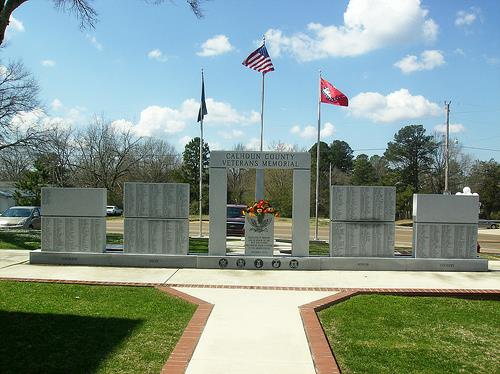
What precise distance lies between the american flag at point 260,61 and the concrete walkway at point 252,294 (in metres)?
8.32

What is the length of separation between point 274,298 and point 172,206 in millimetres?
4387

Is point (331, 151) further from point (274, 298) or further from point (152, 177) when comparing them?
point (274, 298)

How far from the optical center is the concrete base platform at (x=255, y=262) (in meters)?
11.6

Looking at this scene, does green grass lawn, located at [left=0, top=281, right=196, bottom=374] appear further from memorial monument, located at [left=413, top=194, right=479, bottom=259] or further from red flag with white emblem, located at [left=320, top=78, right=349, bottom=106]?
red flag with white emblem, located at [left=320, top=78, right=349, bottom=106]

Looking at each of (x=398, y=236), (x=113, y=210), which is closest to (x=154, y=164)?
(x=113, y=210)

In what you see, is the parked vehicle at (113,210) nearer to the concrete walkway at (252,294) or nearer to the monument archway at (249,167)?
the concrete walkway at (252,294)

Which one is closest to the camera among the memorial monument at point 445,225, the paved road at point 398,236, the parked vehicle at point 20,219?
the memorial monument at point 445,225

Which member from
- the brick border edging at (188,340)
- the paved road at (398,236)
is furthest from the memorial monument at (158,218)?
the paved road at (398,236)

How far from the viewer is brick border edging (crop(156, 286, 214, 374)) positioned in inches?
196

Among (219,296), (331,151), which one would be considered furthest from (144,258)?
(331,151)

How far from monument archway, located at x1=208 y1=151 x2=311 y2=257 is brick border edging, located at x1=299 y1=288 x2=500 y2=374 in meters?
2.80

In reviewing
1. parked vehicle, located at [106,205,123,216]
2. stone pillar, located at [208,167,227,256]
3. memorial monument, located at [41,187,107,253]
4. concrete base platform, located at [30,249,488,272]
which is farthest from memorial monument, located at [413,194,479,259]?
parked vehicle, located at [106,205,123,216]

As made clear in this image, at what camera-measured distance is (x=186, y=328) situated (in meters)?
6.38

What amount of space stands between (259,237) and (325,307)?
3.97m
